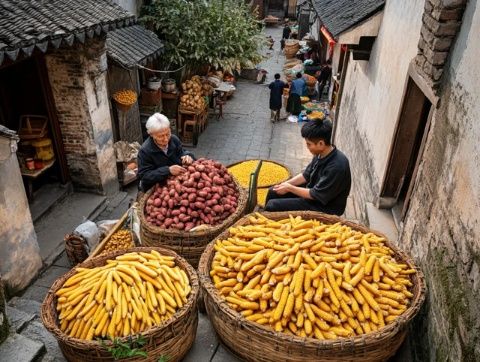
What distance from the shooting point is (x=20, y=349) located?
12.1 feet

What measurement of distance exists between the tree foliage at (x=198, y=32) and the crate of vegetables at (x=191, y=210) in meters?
8.68

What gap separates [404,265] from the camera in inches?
153

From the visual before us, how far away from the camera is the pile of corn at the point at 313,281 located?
338cm

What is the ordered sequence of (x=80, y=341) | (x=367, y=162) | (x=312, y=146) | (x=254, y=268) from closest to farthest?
1. (x=80, y=341)
2. (x=254, y=268)
3. (x=312, y=146)
4. (x=367, y=162)

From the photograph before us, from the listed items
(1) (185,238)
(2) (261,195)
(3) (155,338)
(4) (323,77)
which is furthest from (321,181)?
(4) (323,77)

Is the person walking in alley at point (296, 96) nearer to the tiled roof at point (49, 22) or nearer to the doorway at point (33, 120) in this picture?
the tiled roof at point (49, 22)

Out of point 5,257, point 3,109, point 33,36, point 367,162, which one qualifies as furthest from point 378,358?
point 3,109

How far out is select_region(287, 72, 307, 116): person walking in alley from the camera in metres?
16.4

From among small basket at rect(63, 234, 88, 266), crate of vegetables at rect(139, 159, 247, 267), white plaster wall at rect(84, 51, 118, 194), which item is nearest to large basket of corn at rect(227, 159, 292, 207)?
crate of vegetables at rect(139, 159, 247, 267)

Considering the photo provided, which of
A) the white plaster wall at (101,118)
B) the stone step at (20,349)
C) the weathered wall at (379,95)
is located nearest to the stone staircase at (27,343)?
the stone step at (20,349)

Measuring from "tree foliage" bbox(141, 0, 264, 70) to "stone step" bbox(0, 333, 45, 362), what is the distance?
10562 millimetres

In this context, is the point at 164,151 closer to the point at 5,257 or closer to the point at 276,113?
the point at 5,257

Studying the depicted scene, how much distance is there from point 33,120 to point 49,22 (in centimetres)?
306

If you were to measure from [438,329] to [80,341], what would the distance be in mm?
3026
